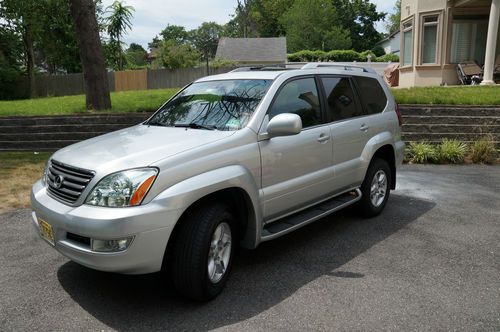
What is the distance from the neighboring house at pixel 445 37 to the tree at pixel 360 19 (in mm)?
55765

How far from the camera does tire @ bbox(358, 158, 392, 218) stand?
18.4 feet

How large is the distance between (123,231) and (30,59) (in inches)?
1230

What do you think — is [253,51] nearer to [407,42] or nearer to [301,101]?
[407,42]

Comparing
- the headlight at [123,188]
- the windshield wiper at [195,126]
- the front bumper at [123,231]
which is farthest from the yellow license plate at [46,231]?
the windshield wiper at [195,126]

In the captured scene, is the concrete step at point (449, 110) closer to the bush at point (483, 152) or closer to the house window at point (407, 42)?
the bush at point (483, 152)

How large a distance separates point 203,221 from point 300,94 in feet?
6.26

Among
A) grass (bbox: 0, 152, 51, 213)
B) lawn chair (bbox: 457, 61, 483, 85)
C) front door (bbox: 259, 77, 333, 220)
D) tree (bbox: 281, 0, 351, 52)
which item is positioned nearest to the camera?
front door (bbox: 259, 77, 333, 220)

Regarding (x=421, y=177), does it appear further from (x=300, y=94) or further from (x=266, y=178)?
(x=266, y=178)

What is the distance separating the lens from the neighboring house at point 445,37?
17.0 meters

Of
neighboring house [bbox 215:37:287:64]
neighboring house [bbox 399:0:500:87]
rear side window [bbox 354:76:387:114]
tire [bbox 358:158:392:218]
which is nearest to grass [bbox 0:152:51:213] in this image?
tire [bbox 358:158:392:218]

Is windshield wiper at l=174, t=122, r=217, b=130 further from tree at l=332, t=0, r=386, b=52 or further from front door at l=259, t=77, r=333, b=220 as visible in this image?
tree at l=332, t=0, r=386, b=52

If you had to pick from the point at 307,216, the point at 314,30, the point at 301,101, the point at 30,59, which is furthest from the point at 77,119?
the point at 314,30

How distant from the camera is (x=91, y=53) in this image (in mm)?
11828

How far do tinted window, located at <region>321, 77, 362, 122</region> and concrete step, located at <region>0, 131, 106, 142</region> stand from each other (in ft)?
22.2
